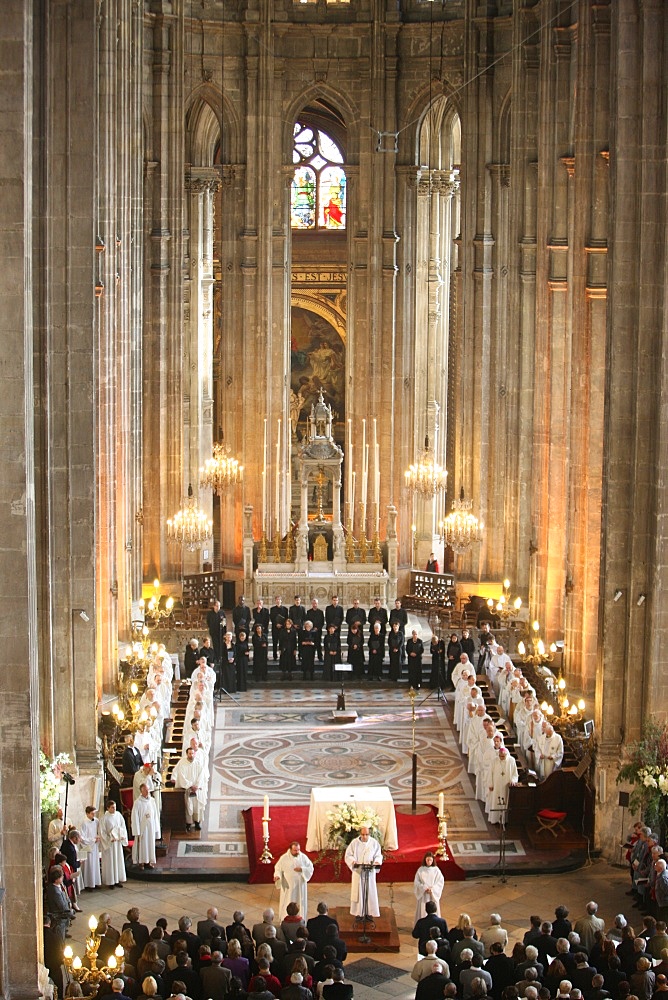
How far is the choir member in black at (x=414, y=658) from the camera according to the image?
1436 inches

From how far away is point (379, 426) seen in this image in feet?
147

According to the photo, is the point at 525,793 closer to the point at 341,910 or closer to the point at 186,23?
the point at 341,910

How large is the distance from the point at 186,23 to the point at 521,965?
97.6 feet

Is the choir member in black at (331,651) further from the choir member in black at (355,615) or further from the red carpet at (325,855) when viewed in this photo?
the red carpet at (325,855)

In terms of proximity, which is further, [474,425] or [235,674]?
[474,425]

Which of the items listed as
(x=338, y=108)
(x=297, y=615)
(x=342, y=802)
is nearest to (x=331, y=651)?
(x=297, y=615)

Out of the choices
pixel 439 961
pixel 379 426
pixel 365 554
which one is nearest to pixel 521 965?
pixel 439 961

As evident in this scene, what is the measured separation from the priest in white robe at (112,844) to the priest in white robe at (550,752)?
295 inches

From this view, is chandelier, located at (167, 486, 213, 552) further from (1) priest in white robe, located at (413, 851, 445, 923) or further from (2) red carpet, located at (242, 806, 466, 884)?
(1) priest in white robe, located at (413, 851, 445, 923)

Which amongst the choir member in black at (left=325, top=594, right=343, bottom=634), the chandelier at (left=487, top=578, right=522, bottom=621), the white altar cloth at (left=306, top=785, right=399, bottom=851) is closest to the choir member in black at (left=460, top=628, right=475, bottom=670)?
the chandelier at (left=487, top=578, right=522, bottom=621)

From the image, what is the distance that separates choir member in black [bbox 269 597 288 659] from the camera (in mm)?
37969

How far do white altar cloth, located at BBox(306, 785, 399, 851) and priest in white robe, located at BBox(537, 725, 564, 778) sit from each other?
14.4 ft

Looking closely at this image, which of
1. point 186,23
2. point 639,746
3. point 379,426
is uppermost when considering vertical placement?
→ point 186,23

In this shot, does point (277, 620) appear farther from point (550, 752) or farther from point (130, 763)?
point (130, 763)
